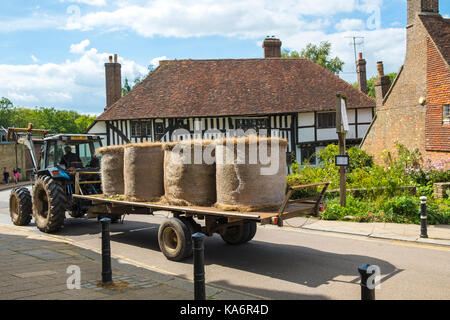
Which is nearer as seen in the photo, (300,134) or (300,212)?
(300,212)

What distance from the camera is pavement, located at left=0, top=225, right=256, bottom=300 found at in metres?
5.02

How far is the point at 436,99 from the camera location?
1769cm

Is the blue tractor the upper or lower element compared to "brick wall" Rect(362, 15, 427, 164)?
lower

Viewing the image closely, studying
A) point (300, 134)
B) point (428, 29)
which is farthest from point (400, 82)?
point (300, 134)

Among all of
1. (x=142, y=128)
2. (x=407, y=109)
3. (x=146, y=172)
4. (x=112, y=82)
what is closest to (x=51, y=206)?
(x=146, y=172)

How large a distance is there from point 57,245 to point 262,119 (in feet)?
61.8

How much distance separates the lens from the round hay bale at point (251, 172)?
627 centimetres

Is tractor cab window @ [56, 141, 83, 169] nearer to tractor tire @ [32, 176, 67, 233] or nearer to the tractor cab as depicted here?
the tractor cab

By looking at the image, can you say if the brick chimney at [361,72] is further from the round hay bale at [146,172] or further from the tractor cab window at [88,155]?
the round hay bale at [146,172]

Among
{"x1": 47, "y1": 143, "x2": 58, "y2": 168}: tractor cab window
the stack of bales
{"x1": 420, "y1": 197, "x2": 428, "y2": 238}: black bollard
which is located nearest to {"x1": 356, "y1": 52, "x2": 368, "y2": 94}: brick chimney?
{"x1": 420, "y1": 197, "x2": 428, "y2": 238}: black bollard

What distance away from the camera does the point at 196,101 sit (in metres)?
26.3

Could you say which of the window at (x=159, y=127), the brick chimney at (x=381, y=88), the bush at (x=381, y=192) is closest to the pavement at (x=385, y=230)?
the bush at (x=381, y=192)

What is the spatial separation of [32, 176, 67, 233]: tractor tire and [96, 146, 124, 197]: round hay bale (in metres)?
1.82

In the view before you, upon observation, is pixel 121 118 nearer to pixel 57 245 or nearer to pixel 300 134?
pixel 300 134
